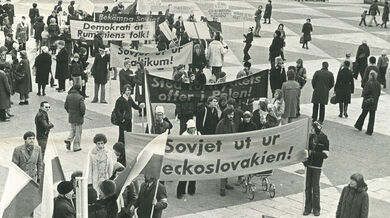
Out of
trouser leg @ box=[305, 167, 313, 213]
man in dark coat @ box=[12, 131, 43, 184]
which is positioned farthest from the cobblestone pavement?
man in dark coat @ box=[12, 131, 43, 184]

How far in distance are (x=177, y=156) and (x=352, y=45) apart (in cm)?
2232

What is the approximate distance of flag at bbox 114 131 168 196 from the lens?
9.29 meters

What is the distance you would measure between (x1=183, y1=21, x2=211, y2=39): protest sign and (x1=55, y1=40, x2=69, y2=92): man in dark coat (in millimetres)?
4742

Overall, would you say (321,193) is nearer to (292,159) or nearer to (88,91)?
(292,159)

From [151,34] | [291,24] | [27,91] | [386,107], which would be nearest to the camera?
[27,91]

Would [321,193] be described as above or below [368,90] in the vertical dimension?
below

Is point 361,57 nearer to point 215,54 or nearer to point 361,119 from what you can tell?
point 215,54

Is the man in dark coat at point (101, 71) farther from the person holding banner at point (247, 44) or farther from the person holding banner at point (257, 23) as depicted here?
the person holding banner at point (257, 23)

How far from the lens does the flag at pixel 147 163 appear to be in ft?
30.5

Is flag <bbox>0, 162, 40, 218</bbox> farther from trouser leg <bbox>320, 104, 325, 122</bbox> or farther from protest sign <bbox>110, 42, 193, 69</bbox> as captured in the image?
trouser leg <bbox>320, 104, 325, 122</bbox>

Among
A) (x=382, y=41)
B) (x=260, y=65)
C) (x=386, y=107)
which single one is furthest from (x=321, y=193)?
(x=382, y=41)

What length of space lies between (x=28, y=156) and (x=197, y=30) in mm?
13596

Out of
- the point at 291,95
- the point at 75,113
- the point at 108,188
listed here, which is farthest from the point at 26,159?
the point at 291,95

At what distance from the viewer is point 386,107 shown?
71.4 ft
